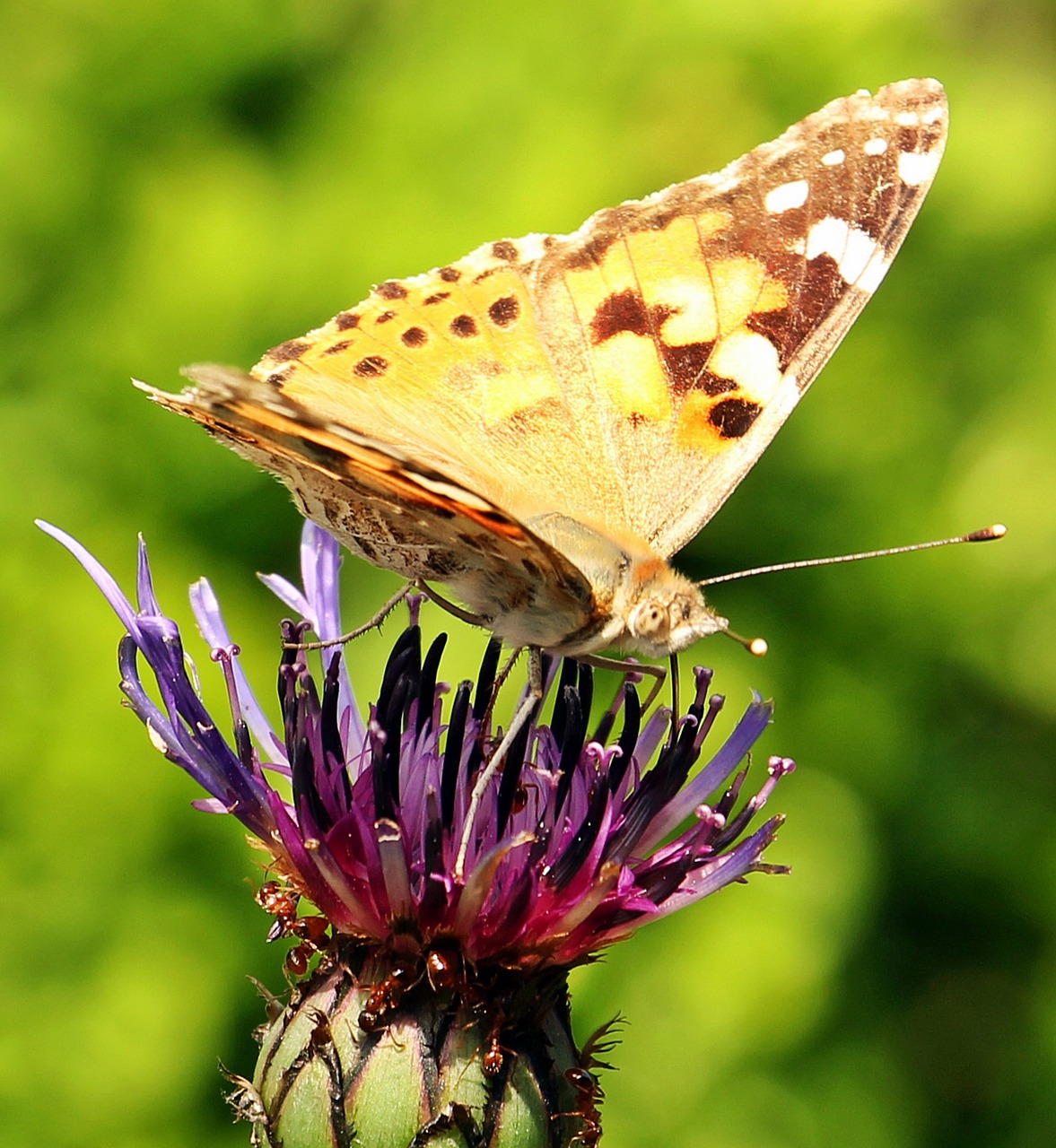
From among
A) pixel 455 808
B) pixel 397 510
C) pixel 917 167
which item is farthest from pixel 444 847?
pixel 917 167

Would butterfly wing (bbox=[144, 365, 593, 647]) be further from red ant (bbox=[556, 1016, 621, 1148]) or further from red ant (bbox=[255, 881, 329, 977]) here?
red ant (bbox=[556, 1016, 621, 1148])

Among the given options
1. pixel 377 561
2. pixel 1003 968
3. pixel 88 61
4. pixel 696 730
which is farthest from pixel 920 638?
pixel 88 61

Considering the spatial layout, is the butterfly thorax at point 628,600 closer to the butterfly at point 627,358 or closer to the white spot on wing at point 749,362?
the butterfly at point 627,358

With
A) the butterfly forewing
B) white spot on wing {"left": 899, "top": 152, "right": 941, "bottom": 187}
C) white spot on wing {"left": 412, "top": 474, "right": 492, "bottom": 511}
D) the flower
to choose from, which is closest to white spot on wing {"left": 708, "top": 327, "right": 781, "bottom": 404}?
the butterfly forewing

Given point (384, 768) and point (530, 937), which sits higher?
point (384, 768)

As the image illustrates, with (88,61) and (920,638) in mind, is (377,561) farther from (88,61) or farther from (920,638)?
(88,61)

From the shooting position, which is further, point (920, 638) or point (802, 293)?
point (920, 638)
